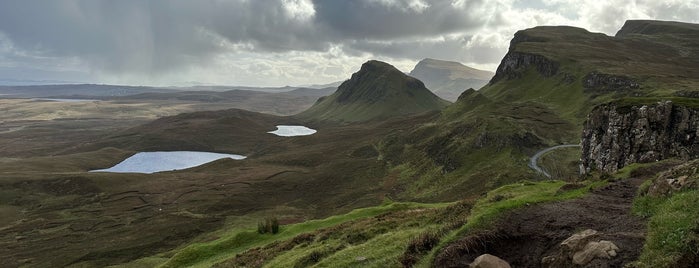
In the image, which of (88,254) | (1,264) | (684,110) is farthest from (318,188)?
(684,110)

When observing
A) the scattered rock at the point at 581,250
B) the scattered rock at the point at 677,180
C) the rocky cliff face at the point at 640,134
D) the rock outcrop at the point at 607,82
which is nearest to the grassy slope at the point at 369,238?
the scattered rock at the point at 581,250

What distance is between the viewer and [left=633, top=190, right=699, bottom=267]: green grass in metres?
15.4

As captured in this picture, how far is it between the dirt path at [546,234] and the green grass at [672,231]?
24.4 inches

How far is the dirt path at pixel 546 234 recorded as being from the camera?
1908 cm

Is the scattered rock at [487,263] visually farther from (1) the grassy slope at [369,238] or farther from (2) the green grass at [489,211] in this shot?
(1) the grassy slope at [369,238]

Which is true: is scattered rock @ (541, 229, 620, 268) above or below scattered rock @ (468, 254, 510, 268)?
above

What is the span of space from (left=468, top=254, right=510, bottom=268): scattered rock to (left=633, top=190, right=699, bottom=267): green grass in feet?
16.7

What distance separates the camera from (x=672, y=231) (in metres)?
17.2

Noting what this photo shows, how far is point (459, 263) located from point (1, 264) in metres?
91.4

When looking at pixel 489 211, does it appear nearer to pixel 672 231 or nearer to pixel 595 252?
pixel 595 252

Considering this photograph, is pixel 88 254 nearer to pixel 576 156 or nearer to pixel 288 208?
pixel 288 208

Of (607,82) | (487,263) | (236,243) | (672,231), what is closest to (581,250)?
(672,231)

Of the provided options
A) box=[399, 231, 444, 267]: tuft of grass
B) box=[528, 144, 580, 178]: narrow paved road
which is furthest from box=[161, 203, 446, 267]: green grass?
box=[528, 144, 580, 178]: narrow paved road

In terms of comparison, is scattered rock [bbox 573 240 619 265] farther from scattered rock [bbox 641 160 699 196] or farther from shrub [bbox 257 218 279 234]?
shrub [bbox 257 218 279 234]
